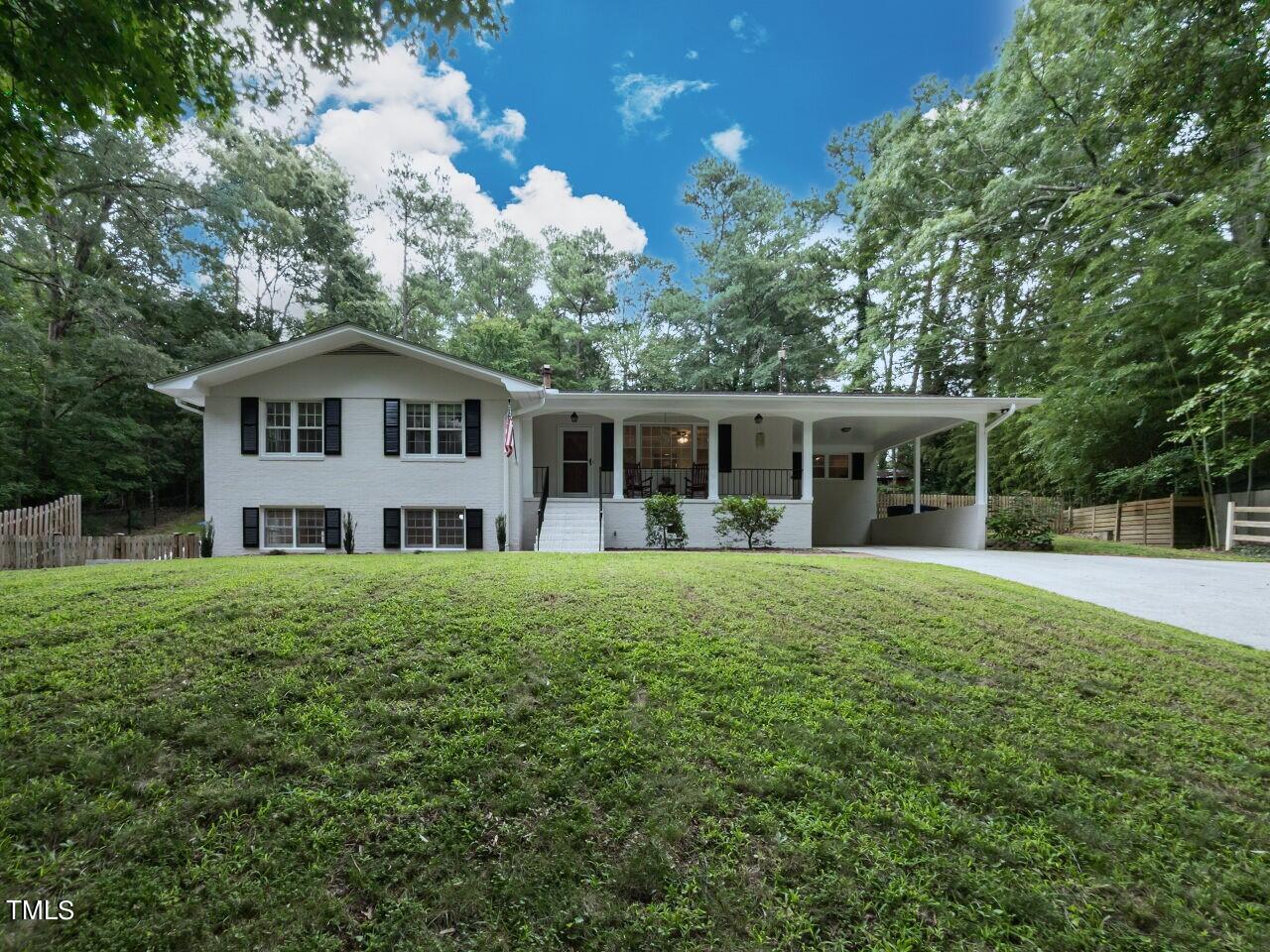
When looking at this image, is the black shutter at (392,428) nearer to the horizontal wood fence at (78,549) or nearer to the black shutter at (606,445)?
the horizontal wood fence at (78,549)

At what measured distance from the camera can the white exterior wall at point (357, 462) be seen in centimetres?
1180

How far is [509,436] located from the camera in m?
11.2

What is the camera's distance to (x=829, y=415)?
42.1 ft

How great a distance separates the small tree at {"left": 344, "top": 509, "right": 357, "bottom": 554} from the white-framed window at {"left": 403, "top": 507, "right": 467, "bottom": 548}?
109 cm

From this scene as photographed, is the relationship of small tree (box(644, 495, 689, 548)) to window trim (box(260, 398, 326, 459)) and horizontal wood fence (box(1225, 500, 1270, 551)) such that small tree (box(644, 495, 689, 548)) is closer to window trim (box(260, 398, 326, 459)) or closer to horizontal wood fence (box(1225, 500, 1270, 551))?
window trim (box(260, 398, 326, 459))

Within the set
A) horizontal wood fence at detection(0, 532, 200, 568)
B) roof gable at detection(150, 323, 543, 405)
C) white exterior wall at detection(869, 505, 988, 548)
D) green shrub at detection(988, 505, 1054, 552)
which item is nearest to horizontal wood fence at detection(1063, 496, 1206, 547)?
green shrub at detection(988, 505, 1054, 552)

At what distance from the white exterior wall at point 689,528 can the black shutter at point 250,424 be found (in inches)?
311

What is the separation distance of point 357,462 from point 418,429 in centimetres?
149

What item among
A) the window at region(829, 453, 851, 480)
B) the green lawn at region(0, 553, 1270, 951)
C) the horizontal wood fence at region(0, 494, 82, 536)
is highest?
the window at region(829, 453, 851, 480)

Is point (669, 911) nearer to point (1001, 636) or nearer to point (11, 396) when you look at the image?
point (1001, 636)

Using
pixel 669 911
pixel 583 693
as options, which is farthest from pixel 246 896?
pixel 583 693

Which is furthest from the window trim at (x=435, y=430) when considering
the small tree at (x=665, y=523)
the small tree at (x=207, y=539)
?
the small tree at (x=665, y=523)

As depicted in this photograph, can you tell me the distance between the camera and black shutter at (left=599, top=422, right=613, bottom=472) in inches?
572

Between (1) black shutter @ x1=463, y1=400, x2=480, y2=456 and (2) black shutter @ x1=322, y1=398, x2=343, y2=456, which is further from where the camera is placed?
(1) black shutter @ x1=463, y1=400, x2=480, y2=456
